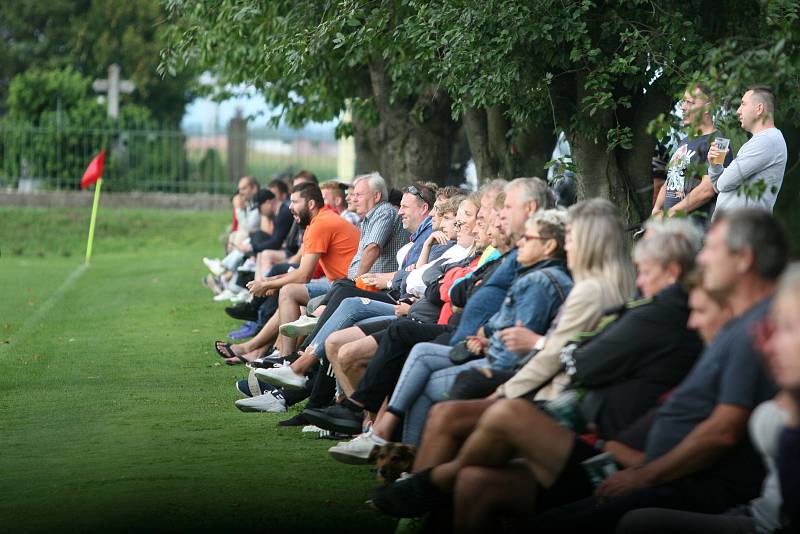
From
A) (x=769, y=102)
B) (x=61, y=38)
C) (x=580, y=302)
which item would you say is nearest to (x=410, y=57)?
(x=769, y=102)

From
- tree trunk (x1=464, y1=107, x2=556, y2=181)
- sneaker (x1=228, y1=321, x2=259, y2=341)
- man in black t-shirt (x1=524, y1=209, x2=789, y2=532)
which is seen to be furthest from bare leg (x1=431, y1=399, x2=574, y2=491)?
sneaker (x1=228, y1=321, x2=259, y2=341)

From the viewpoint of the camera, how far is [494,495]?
19.4ft

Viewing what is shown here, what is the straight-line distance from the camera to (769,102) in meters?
8.58

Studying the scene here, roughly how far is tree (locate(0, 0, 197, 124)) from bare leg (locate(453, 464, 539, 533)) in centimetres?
4181

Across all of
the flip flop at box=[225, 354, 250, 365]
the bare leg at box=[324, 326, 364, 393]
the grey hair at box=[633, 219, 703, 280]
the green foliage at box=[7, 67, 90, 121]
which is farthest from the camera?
the green foliage at box=[7, 67, 90, 121]

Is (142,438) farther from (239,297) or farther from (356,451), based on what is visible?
(239,297)

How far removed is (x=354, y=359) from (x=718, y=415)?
421 centimetres

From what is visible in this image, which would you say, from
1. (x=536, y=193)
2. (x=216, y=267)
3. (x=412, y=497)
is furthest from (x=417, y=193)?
(x=216, y=267)

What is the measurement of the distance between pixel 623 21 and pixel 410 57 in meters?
4.09

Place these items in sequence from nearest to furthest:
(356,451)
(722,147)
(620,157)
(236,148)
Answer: (356,451) → (722,147) → (620,157) → (236,148)

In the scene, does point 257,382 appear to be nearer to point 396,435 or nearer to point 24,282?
point 396,435

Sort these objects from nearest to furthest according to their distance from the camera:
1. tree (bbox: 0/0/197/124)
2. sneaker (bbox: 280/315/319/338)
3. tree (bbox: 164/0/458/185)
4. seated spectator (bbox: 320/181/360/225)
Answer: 1. sneaker (bbox: 280/315/319/338)
2. seated spectator (bbox: 320/181/360/225)
3. tree (bbox: 164/0/458/185)
4. tree (bbox: 0/0/197/124)

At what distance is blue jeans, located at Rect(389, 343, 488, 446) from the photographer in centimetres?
776

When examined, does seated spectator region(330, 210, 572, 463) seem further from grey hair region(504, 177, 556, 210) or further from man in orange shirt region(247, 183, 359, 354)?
man in orange shirt region(247, 183, 359, 354)
